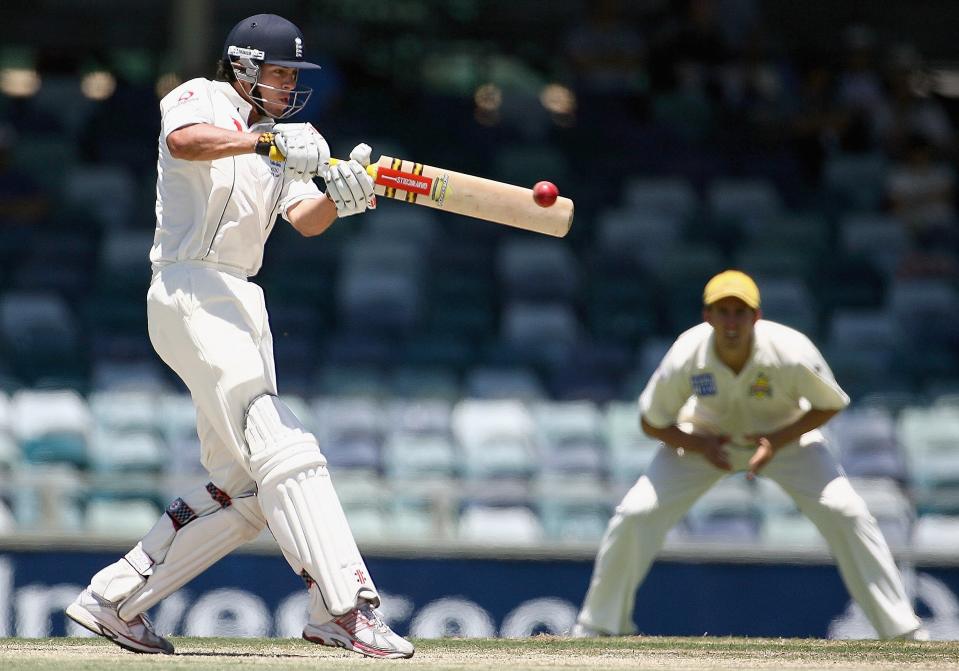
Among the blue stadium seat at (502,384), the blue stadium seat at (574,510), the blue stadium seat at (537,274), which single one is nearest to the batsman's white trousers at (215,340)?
the blue stadium seat at (574,510)

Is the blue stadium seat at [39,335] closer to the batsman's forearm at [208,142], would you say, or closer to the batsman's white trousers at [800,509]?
the batsman's white trousers at [800,509]

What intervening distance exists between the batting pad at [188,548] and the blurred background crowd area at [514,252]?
98.4 inches

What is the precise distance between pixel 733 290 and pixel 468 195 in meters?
1.63

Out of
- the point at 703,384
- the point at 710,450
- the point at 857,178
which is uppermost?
the point at 857,178

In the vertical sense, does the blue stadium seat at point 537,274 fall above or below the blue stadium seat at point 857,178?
below

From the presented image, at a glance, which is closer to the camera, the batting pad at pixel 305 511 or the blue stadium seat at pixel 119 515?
the batting pad at pixel 305 511

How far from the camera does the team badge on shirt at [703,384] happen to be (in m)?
5.63

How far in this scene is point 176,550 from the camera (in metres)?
4.10

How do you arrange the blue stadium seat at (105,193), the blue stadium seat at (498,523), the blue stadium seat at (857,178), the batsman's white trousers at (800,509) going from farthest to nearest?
the blue stadium seat at (857,178) → the blue stadium seat at (105,193) → the blue stadium seat at (498,523) → the batsman's white trousers at (800,509)

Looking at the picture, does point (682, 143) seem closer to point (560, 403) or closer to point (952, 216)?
point (952, 216)

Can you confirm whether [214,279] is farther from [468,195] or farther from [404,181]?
[468,195]

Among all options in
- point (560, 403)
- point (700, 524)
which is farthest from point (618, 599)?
point (560, 403)

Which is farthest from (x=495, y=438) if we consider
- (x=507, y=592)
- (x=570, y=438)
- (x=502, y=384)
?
(x=507, y=592)

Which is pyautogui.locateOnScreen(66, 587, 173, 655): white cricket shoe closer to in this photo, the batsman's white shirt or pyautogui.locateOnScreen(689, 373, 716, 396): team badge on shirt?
the batsman's white shirt
